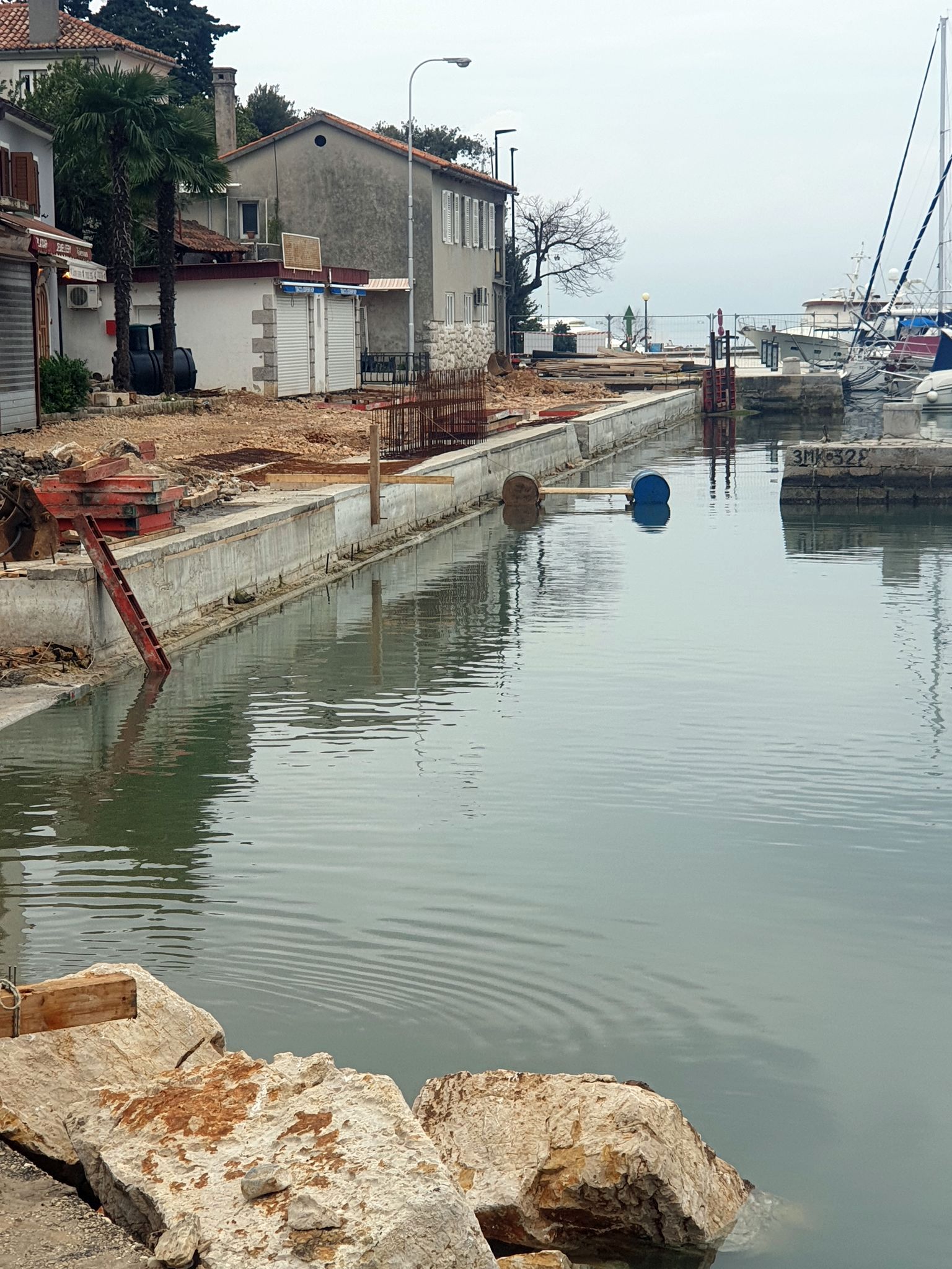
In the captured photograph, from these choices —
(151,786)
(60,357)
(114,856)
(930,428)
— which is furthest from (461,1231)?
(930,428)

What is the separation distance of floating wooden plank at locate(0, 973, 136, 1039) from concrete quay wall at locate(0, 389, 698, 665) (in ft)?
29.0

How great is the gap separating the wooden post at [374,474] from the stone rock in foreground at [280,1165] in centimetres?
1620

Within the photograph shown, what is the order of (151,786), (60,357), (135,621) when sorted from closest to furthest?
1. (151,786)
2. (135,621)
3. (60,357)

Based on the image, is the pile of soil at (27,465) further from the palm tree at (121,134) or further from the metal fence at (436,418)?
the palm tree at (121,134)

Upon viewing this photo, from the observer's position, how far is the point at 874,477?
1176 inches

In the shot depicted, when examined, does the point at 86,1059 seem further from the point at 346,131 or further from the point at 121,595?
the point at 346,131

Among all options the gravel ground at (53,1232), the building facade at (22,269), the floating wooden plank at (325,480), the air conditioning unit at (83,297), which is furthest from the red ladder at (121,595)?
the air conditioning unit at (83,297)

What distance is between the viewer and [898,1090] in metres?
6.74

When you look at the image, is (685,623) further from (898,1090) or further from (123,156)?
(123,156)

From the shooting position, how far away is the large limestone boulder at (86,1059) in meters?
5.15

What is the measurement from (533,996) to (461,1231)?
332 centimetres

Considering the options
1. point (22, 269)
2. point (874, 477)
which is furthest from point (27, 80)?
point (874, 477)

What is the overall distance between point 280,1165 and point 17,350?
24.2 m

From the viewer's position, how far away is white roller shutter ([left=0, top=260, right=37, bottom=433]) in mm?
26078
